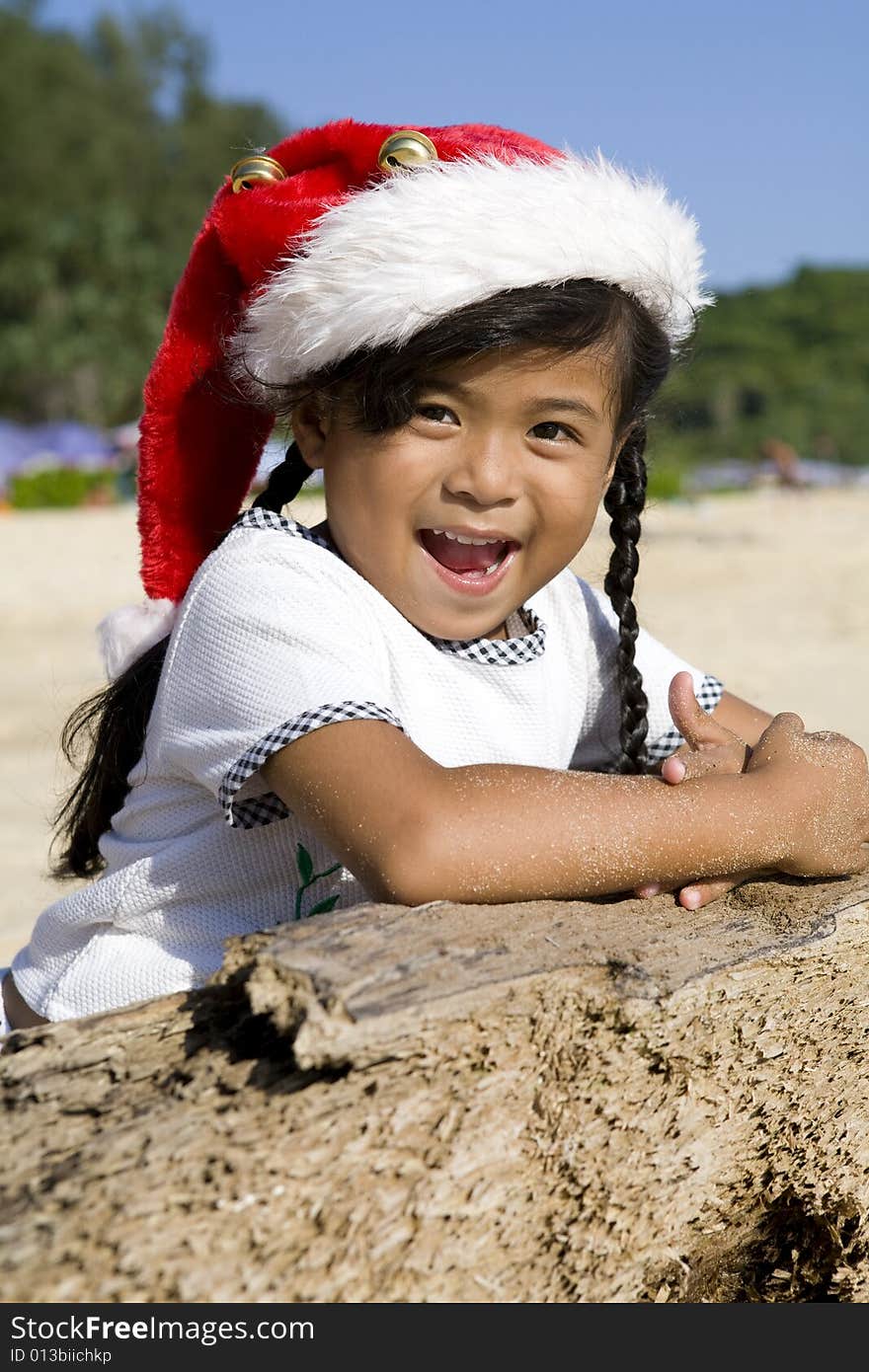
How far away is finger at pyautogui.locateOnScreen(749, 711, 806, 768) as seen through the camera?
89.0 inches

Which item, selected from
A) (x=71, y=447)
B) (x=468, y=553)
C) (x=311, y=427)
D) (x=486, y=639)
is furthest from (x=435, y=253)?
(x=71, y=447)

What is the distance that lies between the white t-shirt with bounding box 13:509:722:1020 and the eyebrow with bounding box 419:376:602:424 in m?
0.33

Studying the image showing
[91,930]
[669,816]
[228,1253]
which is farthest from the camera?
[91,930]

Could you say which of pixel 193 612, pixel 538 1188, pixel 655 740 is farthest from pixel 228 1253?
pixel 655 740

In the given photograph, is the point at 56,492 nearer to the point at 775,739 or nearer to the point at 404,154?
the point at 404,154

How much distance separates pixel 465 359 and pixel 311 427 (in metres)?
0.35

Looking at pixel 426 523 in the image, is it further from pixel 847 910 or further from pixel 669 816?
pixel 847 910

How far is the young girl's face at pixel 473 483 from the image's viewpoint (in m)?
2.22

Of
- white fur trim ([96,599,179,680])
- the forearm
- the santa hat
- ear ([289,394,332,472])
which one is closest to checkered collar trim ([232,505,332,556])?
ear ([289,394,332,472])

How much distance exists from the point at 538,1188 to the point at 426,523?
1.05m

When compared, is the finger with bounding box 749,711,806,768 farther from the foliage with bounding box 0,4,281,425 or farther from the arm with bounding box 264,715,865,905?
the foliage with bounding box 0,4,281,425

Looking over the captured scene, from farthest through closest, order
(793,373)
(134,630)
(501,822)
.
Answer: (793,373), (134,630), (501,822)

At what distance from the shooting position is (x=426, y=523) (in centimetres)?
227

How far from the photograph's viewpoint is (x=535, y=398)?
2230 millimetres
